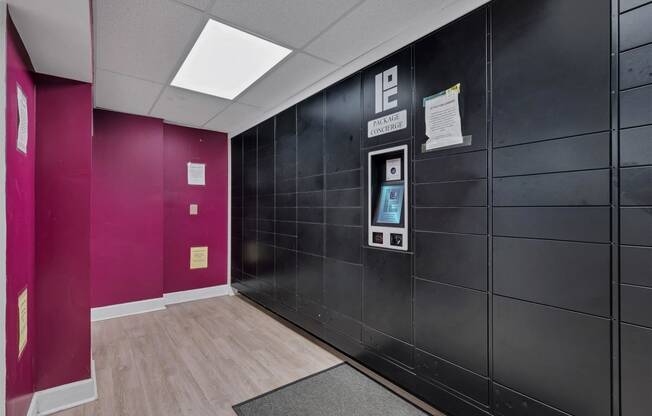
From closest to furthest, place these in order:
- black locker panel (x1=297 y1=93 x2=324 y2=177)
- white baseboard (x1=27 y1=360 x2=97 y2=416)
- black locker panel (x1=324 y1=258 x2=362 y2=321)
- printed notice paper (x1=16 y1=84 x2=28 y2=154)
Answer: printed notice paper (x1=16 y1=84 x2=28 y2=154), white baseboard (x1=27 y1=360 x2=97 y2=416), black locker panel (x1=324 y1=258 x2=362 y2=321), black locker panel (x1=297 y1=93 x2=324 y2=177)

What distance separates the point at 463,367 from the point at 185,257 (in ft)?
13.4

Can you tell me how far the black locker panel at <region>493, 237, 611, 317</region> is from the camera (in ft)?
4.21

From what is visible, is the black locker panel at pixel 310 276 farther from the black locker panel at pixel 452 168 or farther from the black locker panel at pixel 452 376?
the black locker panel at pixel 452 168

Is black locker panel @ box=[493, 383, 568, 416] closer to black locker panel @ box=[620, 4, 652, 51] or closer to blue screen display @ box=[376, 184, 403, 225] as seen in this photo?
blue screen display @ box=[376, 184, 403, 225]

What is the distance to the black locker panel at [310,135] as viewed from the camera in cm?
296

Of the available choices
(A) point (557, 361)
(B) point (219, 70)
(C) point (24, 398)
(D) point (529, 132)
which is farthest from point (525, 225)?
(C) point (24, 398)

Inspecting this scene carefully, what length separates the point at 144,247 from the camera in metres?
4.02

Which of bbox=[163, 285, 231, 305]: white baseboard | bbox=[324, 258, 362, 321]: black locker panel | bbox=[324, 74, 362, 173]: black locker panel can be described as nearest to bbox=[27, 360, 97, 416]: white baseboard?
bbox=[324, 258, 362, 321]: black locker panel

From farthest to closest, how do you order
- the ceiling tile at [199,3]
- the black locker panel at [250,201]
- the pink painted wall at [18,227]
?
the black locker panel at [250,201]
the ceiling tile at [199,3]
the pink painted wall at [18,227]

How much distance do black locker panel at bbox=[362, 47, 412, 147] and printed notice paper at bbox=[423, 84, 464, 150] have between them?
0.17 m

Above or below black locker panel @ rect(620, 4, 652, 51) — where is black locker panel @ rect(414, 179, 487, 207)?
below

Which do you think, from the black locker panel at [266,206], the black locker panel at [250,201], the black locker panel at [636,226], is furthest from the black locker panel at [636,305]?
the black locker panel at [250,201]

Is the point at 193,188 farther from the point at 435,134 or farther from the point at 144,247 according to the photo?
the point at 435,134

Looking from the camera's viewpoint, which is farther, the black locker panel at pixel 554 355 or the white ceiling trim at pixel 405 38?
the white ceiling trim at pixel 405 38
